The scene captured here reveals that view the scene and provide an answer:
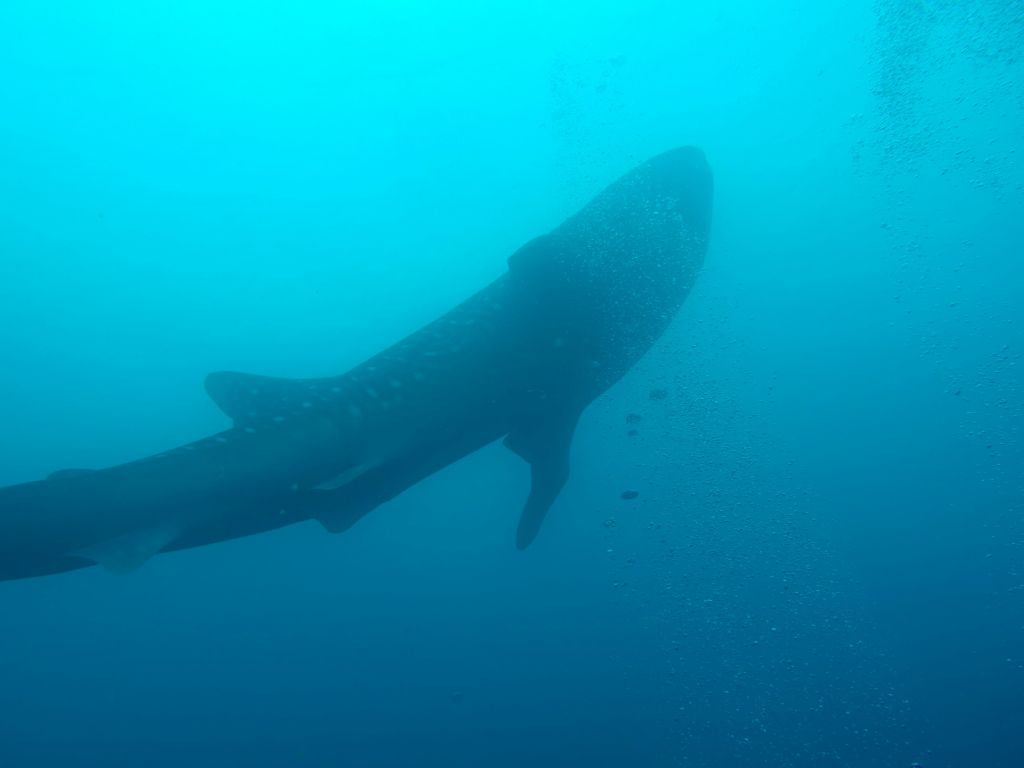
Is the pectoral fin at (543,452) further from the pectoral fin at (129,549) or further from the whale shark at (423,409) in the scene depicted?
the pectoral fin at (129,549)

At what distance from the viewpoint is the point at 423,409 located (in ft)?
17.1

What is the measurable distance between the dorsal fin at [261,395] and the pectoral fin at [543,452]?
201 cm

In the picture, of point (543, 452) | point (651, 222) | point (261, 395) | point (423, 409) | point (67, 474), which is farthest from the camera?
point (543, 452)

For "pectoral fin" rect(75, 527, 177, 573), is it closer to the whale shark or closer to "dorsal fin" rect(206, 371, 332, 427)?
the whale shark

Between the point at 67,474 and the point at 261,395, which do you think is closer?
the point at 67,474

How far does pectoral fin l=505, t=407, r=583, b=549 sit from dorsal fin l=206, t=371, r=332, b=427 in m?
2.01

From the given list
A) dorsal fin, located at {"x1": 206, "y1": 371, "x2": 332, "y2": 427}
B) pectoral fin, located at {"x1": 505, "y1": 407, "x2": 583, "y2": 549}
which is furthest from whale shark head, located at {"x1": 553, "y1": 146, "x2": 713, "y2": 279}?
dorsal fin, located at {"x1": 206, "y1": 371, "x2": 332, "y2": 427}

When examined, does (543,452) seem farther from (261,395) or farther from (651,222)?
(261,395)

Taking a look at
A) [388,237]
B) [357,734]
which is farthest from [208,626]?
[388,237]

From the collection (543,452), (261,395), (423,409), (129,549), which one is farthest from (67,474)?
(543,452)

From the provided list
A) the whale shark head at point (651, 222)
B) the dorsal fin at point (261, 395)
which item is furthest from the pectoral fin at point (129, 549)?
the whale shark head at point (651, 222)

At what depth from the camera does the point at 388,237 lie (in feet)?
90.0

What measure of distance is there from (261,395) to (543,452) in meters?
2.72

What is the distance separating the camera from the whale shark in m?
A: 4.23
